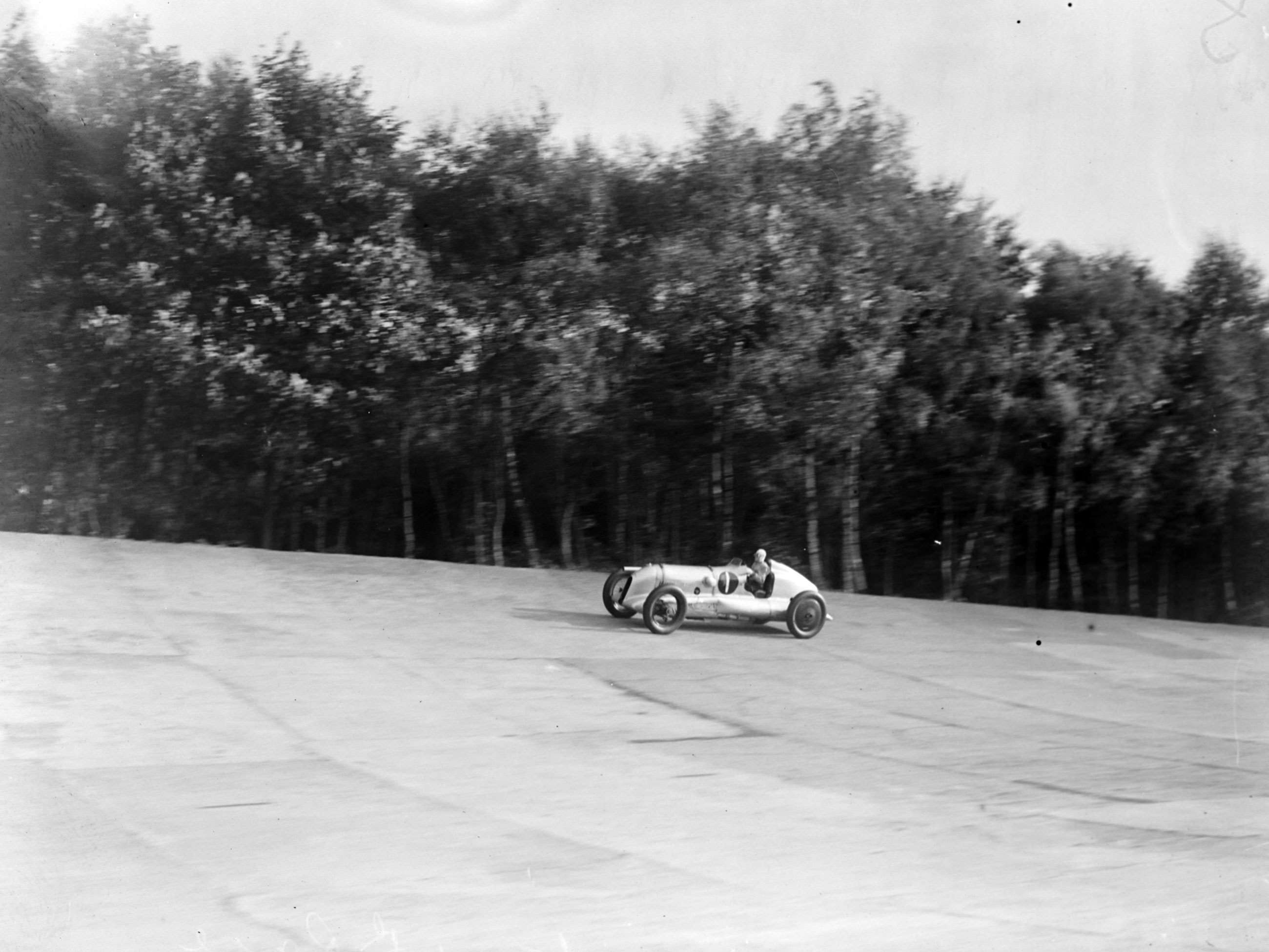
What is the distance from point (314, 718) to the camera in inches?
314

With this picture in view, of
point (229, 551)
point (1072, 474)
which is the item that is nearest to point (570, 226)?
point (229, 551)

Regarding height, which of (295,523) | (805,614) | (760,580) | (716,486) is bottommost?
(805,614)

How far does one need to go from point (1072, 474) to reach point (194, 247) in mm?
13304

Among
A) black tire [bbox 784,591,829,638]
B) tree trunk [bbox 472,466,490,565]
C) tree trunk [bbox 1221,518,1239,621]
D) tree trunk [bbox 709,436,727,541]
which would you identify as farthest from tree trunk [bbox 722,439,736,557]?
tree trunk [bbox 1221,518,1239,621]

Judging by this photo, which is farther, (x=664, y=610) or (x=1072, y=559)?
(x=1072, y=559)

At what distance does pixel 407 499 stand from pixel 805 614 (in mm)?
7262

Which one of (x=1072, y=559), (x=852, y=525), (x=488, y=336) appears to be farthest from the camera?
(x=1072, y=559)

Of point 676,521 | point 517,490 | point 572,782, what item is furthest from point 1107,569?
point 572,782

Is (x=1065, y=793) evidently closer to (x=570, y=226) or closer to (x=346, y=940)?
(x=346, y=940)

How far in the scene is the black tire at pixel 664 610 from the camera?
11.8 m

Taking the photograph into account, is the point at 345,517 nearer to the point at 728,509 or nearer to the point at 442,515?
the point at 442,515

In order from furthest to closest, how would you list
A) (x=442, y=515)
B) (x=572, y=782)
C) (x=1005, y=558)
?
(x=1005, y=558), (x=442, y=515), (x=572, y=782)

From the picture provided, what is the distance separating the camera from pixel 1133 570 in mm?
20609

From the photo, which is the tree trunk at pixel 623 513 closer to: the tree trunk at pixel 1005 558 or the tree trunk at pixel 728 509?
the tree trunk at pixel 728 509
